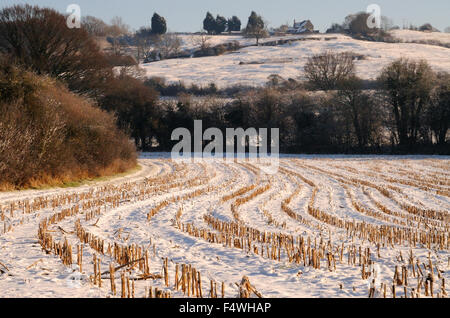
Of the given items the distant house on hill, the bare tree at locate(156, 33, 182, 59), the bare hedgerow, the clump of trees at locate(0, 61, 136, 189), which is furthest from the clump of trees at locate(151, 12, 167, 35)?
the clump of trees at locate(0, 61, 136, 189)

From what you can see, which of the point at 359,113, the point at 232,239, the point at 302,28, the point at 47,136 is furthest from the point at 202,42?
the point at 232,239

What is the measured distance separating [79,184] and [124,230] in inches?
453

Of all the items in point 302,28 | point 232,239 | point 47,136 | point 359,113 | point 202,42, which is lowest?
point 359,113

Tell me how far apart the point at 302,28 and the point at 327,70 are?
3449 inches

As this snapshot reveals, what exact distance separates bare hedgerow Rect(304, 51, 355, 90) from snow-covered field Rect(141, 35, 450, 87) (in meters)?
6.42

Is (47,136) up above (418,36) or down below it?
below

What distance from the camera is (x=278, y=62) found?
92.8 m

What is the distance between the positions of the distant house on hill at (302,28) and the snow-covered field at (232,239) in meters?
130

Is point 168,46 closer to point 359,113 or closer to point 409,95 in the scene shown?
point 359,113

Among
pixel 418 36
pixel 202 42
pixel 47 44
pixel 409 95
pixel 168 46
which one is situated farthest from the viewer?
pixel 202 42

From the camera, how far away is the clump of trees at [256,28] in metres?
124

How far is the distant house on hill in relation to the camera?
14485cm

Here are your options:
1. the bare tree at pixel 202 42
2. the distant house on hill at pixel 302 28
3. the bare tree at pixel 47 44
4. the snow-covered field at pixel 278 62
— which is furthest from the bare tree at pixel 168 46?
the bare tree at pixel 47 44

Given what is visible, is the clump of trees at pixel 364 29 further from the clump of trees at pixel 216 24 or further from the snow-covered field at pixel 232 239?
the snow-covered field at pixel 232 239
